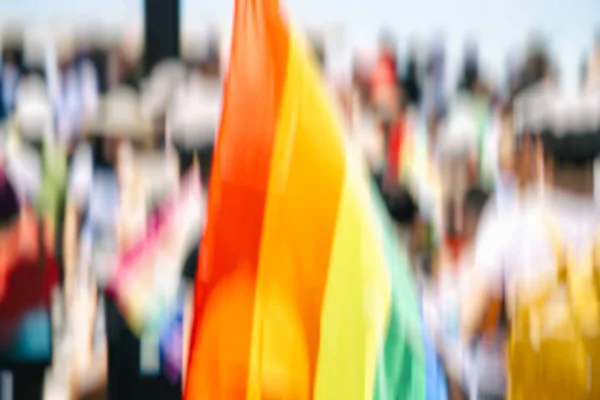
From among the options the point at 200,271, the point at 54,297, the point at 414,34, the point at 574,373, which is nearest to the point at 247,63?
the point at 200,271

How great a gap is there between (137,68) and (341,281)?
0.50m

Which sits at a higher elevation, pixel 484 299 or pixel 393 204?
pixel 393 204

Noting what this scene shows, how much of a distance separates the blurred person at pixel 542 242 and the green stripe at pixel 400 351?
0.72 feet

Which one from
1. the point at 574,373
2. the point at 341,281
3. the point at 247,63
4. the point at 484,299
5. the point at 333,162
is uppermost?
the point at 247,63

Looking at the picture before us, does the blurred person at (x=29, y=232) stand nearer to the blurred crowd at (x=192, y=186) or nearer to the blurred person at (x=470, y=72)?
the blurred crowd at (x=192, y=186)

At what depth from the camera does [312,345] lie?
87cm

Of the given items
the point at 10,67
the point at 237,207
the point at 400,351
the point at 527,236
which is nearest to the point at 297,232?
the point at 237,207

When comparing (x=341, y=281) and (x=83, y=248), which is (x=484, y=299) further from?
(x=83, y=248)

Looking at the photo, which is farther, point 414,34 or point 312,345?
point 414,34

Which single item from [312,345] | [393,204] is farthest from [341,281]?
[393,204]

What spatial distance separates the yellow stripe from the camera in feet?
2.81

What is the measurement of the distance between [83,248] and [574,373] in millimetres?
807

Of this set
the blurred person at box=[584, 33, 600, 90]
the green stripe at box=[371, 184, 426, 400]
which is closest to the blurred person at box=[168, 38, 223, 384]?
the green stripe at box=[371, 184, 426, 400]

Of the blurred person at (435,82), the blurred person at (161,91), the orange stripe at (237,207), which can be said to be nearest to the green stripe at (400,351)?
the orange stripe at (237,207)
